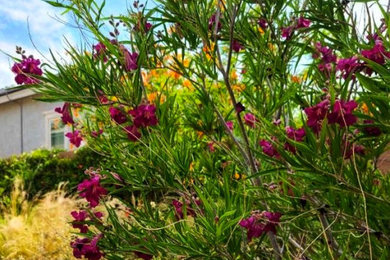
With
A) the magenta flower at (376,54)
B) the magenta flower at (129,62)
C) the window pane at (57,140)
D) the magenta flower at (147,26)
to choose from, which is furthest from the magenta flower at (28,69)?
the window pane at (57,140)

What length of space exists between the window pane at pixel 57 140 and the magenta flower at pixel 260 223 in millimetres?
15881

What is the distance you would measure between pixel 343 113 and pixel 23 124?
58.8 ft

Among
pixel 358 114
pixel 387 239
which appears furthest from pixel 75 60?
pixel 387 239

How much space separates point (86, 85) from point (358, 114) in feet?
3.88

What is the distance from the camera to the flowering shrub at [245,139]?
1.84 metres

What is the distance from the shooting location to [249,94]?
2822 millimetres

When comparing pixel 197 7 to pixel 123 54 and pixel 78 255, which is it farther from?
pixel 78 255

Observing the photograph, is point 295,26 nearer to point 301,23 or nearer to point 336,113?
point 301,23

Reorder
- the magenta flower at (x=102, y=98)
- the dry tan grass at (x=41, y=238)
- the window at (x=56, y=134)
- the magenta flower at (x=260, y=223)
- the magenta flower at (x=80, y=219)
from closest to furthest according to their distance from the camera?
the magenta flower at (x=260, y=223) < the magenta flower at (x=102, y=98) < the magenta flower at (x=80, y=219) < the dry tan grass at (x=41, y=238) < the window at (x=56, y=134)

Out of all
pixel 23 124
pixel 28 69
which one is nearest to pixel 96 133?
pixel 28 69

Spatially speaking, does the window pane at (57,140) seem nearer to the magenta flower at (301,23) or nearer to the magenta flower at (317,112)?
the magenta flower at (301,23)

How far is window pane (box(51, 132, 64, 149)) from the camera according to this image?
17594 mm

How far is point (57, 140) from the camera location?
17812 millimetres

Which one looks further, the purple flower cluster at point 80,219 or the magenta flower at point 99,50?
the purple flower cluster at point 80,219
